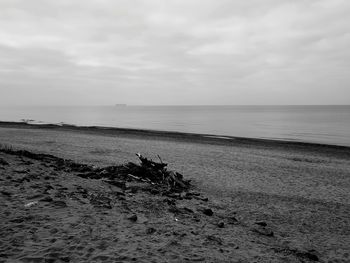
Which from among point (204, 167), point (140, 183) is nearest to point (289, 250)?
point (140, 183)

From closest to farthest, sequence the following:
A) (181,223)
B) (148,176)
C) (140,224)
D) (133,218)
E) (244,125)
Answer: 1. (140,224)
2. (133,218)
3. (181,223)
4. (148,176)
5. (244,125)

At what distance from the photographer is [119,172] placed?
41.1 ft

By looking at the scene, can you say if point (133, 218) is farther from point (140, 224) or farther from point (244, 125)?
point (244, 125)

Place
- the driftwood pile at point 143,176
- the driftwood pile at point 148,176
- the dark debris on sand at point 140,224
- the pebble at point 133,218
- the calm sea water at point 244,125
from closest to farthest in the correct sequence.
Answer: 1. the dark debris on sand at point 140,224
2. the pebble at point 133,218
3. the driftwood pile at point 143,176
4. the driftwood pile at point 148,176
5. the calm sea water at point 244,125

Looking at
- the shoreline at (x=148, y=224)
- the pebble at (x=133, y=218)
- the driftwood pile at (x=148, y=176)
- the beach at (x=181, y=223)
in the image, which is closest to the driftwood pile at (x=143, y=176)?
the driftwood pile at (x=148, y=176)

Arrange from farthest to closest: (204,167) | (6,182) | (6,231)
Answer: (204,167) < (6,182) < (6,231)

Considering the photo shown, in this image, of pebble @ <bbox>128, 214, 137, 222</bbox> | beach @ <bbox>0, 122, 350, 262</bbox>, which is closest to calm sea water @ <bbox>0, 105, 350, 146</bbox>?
beach @ <bbox>0, 122, 350, 262</bbox>

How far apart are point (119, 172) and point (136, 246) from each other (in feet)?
23.7

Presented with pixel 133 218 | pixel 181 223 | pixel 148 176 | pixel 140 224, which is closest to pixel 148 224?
pixel 140 224

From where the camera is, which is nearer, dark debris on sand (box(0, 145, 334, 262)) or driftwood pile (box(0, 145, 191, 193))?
dark debris on sand (box(0, 145, 334, 262))

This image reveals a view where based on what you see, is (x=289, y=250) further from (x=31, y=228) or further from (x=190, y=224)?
(x=31, y=228)

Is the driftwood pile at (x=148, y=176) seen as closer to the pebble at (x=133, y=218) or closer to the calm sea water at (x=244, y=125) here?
the pebble at (x=133, y=218)

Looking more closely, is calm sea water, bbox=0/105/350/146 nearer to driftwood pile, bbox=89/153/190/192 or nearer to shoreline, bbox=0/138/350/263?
driftwood pile, bbox=89/153/190/192

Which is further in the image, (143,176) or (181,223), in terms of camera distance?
(143,176)
